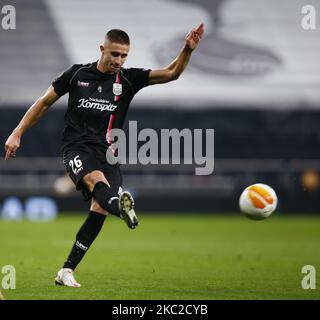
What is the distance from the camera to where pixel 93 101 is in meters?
6.95

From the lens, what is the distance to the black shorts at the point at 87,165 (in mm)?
6766

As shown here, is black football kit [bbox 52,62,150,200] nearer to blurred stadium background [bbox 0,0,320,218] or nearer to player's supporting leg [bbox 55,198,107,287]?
player's supporting leg [bbox 55,198,107,287]

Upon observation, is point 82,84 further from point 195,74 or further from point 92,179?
point 195,74

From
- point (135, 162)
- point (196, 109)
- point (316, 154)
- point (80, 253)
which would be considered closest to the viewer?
point (80, 253)

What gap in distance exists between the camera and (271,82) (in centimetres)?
2598

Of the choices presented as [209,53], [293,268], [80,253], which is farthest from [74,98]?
[209,53]

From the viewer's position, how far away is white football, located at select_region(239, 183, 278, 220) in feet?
24.6

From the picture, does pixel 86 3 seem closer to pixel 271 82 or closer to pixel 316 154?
pixel 271 82

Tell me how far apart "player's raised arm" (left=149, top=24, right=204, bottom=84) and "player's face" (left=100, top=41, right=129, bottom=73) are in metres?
0.37

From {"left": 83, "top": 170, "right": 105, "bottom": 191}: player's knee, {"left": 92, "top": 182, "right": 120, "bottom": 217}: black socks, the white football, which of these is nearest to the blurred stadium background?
the white football

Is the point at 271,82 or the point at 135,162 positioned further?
the point at 271,82

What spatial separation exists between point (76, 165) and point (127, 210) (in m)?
0.84

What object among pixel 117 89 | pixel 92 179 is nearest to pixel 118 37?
pixel 117 89
